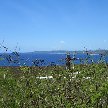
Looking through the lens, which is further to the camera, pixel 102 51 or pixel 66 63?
pixel 102 51

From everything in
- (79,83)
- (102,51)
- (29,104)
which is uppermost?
(102,51)

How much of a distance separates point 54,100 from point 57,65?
137cm

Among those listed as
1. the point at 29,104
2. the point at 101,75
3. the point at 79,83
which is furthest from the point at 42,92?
the point at 101,75

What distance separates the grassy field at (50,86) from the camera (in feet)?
26.4

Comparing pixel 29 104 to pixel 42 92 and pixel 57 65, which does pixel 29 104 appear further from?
pixel 57 65

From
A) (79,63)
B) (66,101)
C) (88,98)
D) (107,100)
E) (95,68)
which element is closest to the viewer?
(107,100)

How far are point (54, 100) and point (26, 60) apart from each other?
155 centimetres

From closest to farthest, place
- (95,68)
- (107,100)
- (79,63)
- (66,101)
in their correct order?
1. (107,100)
2. (66,101)
3. (95,68)
4. (79,63)

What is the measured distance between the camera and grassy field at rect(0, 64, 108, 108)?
316 inches

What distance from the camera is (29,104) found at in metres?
8.66

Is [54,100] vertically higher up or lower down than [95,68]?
lower down

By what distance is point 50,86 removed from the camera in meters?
8.96

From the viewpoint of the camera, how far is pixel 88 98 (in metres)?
7.36

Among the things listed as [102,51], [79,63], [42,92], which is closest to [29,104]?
[42,92]
